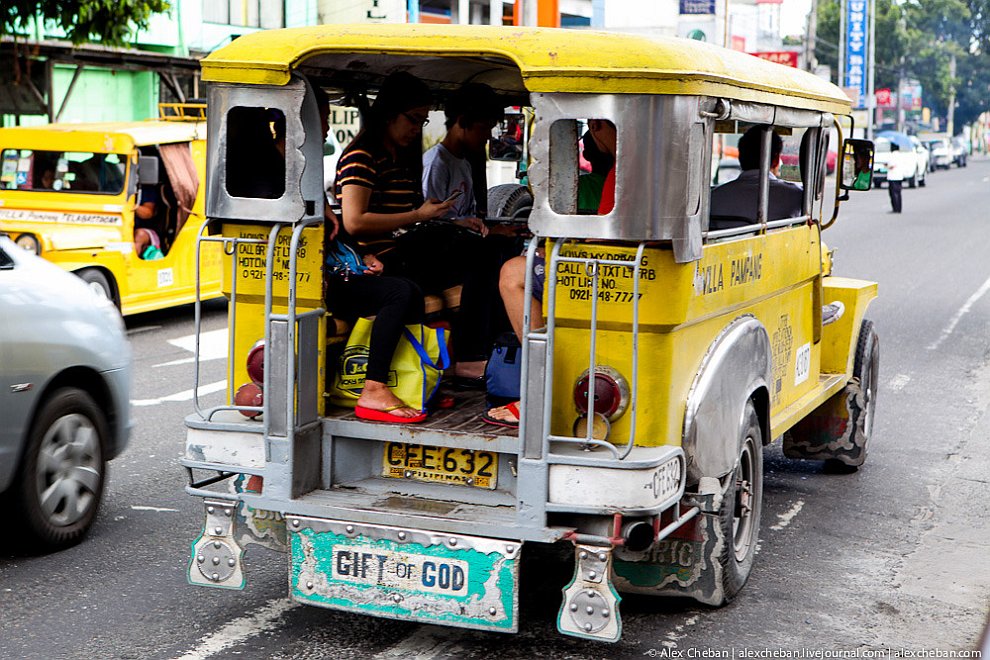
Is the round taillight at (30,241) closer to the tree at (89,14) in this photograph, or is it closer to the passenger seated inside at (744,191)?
the tree at (89,14)

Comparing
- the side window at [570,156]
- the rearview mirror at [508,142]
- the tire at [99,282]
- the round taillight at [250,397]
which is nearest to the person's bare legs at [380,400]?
the round taillight at [250,397]

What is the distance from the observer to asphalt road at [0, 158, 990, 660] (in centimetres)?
491

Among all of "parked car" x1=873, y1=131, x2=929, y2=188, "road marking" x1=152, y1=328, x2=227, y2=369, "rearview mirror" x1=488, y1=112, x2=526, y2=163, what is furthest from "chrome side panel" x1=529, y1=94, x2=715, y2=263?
"parked car" x1=873, y1=131, x2=929, y2=188

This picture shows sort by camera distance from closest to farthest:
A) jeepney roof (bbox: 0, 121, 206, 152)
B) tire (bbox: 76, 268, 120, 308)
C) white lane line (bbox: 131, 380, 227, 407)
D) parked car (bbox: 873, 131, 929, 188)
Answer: white lane line (bbox: 131, 380, 227, 407)
tire (bbox: 76, 268, 120, 308)
jeepney roof (bbox: 0, 121, 206, 152)
parked car (bbox: 873, 131, 929, 188)

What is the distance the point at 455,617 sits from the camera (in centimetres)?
450

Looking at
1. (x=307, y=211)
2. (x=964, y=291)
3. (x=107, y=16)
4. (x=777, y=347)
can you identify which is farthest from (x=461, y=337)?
(x=964, y=291)

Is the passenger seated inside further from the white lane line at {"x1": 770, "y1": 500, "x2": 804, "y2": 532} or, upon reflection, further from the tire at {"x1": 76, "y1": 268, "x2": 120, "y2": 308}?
the tire at {"x1": 76, "y1": 268, "x2": 120, "y2": 308}

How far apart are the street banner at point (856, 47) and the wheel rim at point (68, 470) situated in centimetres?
6399

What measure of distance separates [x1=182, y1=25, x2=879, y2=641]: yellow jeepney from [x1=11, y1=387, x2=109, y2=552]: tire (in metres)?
1.02

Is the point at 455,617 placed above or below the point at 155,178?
below

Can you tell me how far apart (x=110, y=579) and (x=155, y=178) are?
292 inches

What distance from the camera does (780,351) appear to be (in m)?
6.14

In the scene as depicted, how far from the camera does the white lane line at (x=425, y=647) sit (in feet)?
15.6

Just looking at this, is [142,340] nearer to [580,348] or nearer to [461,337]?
[461,337]
